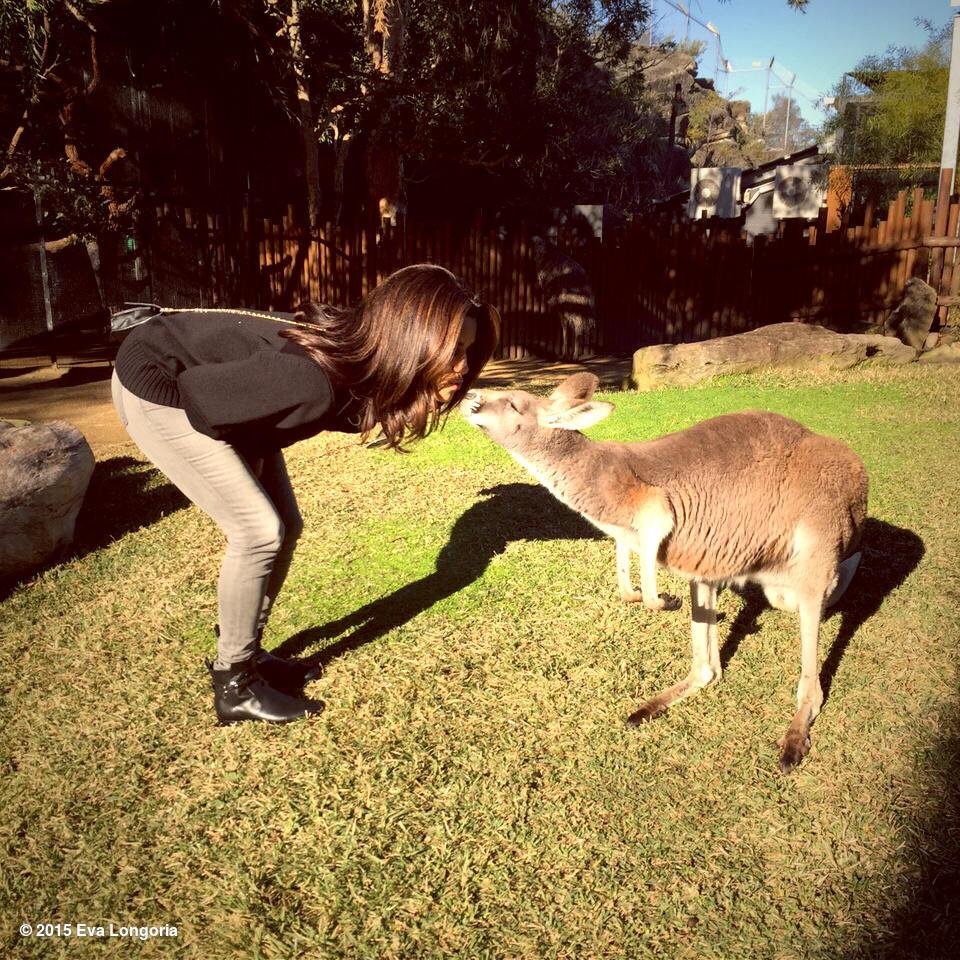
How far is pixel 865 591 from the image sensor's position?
3787 millimetres

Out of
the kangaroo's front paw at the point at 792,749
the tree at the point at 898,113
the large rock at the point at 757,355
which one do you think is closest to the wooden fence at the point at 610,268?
the large rock at the point at 757,355

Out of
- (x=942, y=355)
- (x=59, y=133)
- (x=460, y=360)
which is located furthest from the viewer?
(x=59, y=133)

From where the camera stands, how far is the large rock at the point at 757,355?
8.45 metres

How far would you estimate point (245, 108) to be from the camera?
13664 millimetres

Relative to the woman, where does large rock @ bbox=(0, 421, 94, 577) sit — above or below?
below

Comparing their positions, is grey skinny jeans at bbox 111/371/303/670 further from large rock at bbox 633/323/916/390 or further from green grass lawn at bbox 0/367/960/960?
large rock at bbox 633/323/916/390

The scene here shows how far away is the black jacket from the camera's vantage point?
2.33 m

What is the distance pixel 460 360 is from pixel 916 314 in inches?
373

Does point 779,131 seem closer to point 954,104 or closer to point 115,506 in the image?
point 954,104

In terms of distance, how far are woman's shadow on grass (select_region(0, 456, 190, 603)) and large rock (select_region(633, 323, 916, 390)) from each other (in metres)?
5.10

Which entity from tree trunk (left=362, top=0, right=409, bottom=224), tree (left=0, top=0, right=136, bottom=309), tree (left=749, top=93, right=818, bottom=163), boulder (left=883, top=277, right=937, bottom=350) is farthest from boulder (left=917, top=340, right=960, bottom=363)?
tree (left=749, top=93, right=818, bottom=163)

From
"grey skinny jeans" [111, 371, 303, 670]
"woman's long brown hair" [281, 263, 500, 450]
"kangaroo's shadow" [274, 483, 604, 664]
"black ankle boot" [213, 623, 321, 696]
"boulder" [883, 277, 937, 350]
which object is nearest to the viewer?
"woman's long brown hair" [281, 263, 500, 450]

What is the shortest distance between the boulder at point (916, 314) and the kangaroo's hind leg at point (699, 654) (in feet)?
28.0

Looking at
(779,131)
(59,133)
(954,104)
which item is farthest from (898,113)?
(779,131)
